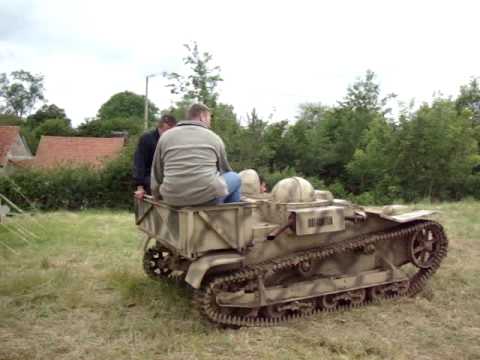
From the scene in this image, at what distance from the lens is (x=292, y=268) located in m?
5.57

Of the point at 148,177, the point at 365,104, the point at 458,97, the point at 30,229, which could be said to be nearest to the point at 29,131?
the point at 365,104

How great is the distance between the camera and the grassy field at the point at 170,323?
4.48 meters

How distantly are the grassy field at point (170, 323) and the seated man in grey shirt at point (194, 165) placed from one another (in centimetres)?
133

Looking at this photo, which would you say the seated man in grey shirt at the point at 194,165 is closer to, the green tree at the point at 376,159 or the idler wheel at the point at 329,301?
the idler wheel at the point at 329,301

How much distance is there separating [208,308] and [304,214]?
4.49 ft

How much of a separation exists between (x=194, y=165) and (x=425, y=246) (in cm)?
338

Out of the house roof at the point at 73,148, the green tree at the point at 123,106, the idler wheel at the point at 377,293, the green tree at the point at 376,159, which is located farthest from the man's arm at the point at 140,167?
the green tree at the point at 123,106

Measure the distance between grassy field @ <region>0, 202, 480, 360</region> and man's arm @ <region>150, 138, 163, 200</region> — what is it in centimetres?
130

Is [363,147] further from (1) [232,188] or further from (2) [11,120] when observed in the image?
(2) [11,120]

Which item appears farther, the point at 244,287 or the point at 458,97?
the point at 458,97

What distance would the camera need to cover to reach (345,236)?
19.0ft

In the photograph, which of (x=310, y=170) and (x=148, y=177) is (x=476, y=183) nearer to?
Answer: (x=310, y=170)

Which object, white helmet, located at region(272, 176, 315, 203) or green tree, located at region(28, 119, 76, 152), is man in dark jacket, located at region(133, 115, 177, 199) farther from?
green tree, located at region(28, 119, 76, 152)

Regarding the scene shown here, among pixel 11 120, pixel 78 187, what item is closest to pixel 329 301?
pixel 78 187
